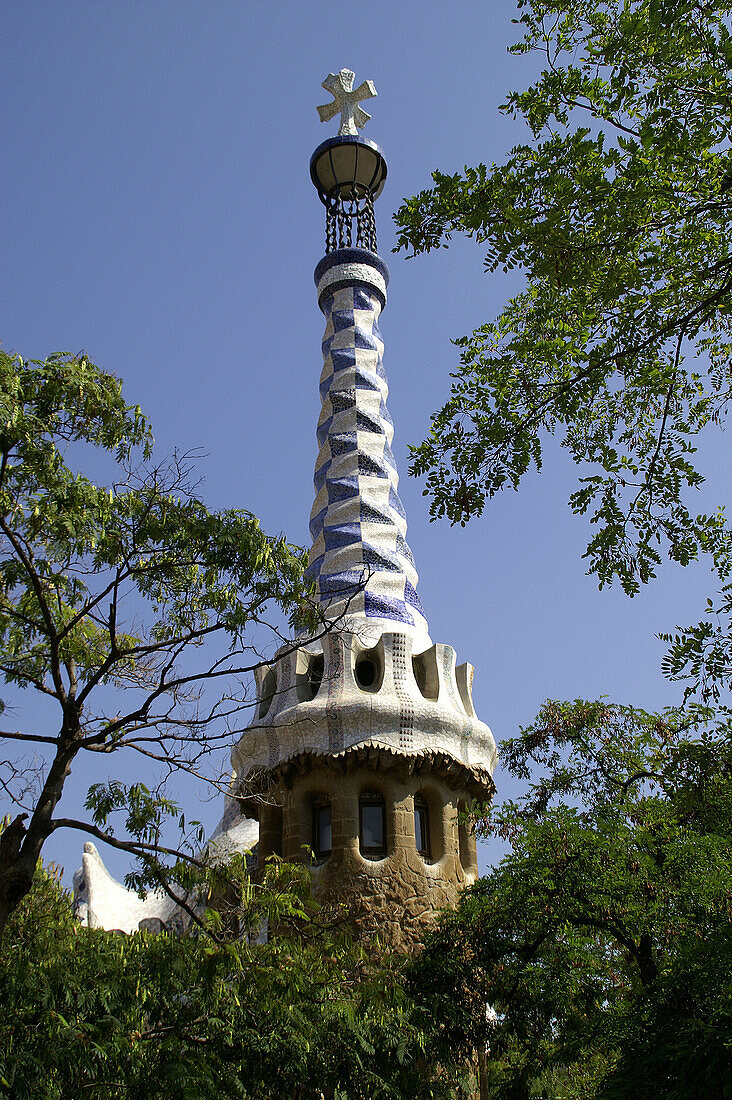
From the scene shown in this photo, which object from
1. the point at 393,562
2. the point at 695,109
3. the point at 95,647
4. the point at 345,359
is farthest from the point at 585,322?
the point at 345,359

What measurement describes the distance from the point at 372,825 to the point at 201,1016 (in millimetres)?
3730

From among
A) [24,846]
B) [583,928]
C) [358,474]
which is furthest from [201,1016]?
[358,474]

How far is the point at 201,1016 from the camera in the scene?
21.4 feet

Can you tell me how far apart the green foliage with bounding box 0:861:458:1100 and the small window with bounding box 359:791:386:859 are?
2129 millimetres

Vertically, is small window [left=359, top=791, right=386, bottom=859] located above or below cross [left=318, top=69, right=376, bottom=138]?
below

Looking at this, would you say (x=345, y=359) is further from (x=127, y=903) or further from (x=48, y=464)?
(x=127, y=903)

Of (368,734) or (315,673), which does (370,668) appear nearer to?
(315,673)

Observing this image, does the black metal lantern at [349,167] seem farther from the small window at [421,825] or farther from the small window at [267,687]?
the small window at [421,825]

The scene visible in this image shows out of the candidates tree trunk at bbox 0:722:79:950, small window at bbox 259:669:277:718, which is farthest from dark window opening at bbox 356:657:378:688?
tree trunk at bbox 0:722:79:950

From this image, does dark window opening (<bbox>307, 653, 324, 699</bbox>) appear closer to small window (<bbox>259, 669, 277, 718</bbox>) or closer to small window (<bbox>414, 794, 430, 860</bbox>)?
small window (<bbox>259, 669, 277, 718</bbox>)

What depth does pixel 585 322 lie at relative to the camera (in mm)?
5109

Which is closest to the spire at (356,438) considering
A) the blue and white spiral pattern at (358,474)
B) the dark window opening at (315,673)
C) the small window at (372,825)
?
the blue and white spiral pattern at (358,474)

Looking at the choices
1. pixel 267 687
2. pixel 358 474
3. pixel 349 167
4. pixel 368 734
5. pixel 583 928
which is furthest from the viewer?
pixel 349 167

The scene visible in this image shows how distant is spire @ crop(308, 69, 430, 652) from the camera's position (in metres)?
11.6
